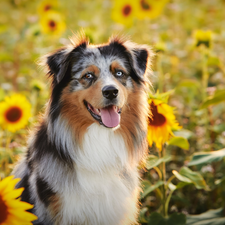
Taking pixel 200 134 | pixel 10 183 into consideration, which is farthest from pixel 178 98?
pixel 10 183

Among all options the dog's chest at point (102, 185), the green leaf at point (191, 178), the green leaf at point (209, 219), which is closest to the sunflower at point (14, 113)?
the dog's chest at point (102, 185)

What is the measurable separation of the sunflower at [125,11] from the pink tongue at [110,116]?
2.80 meters

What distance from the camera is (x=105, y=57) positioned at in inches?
101

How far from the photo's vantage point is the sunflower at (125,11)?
4645 millimetres

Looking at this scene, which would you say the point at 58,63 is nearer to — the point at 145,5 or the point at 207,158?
the point at 207,158

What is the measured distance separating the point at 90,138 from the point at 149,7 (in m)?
2.99

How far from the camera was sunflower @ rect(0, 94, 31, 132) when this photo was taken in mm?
3012

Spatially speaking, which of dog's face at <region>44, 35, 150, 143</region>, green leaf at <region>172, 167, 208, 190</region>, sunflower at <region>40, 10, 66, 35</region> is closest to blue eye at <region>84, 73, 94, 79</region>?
dog's face at <region>44, 35, 150, 143</region>

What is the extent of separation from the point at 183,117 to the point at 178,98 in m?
0.81

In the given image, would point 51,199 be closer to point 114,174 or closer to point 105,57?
point 114,174

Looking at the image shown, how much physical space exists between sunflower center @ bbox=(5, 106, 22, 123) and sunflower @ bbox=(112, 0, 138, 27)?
2.73 meters

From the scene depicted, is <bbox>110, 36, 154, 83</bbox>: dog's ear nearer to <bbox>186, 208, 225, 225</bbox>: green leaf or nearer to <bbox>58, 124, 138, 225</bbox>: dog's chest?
<bbox>58, 124, 138, 225</bbox>: dog's chest

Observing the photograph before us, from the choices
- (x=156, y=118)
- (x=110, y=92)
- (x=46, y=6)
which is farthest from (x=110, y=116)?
(x=46, y=6)

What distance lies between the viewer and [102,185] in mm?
2434
